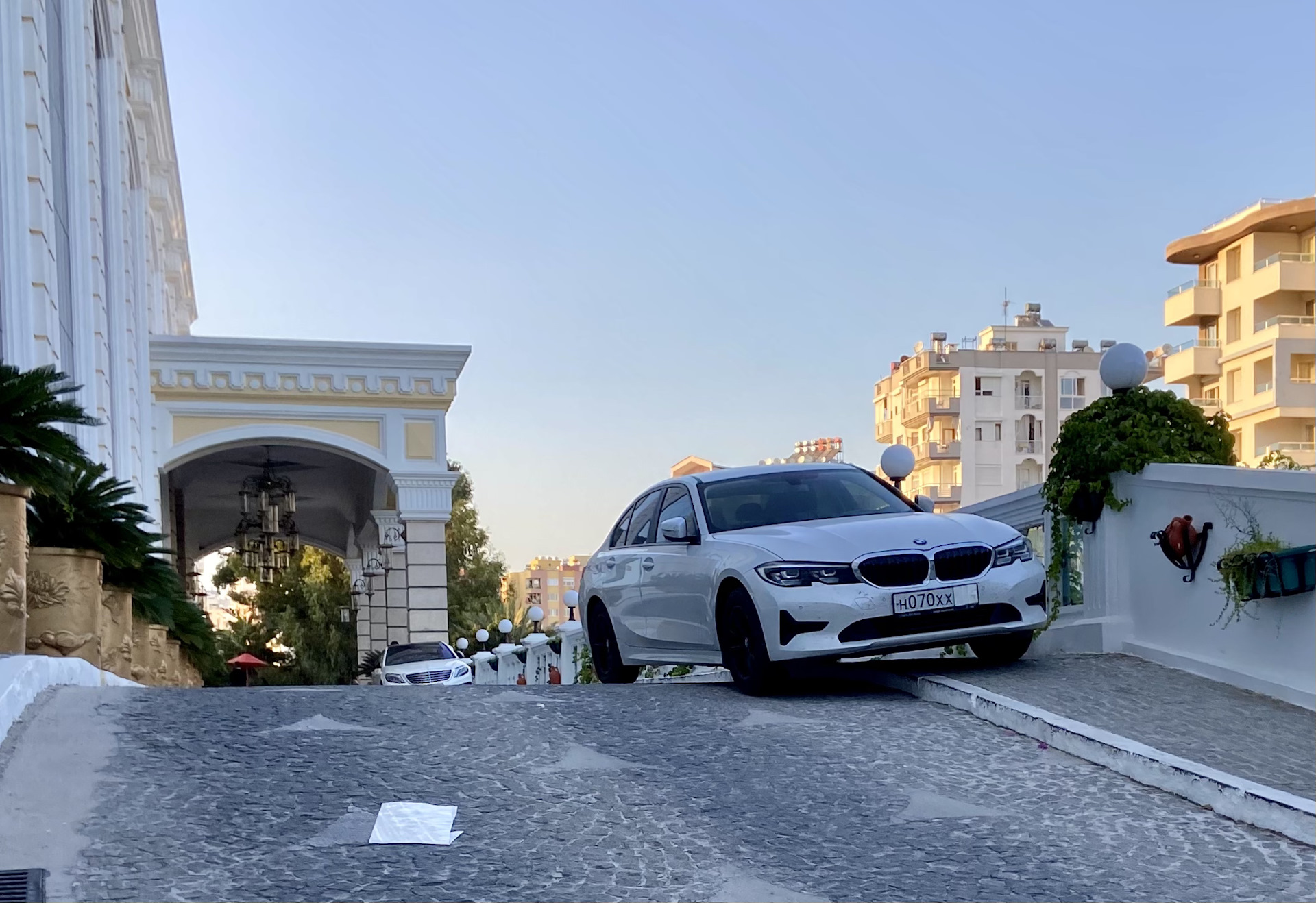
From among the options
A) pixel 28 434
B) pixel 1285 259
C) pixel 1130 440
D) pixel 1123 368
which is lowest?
pixel 1130 440

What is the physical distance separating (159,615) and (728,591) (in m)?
5.72

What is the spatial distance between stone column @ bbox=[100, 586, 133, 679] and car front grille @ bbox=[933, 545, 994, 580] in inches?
227

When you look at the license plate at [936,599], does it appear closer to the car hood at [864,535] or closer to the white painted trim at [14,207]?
the car hood at [864,535]

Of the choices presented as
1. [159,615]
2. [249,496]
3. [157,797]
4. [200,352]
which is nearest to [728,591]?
[157,797]

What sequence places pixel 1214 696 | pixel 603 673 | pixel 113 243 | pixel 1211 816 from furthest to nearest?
pixel 113 243 → pixel 603 673 → pixel 1214 696 → pixel 1211 816

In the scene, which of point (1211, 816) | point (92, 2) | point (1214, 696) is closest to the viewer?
point (1211, 816)

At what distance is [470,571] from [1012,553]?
168 ft

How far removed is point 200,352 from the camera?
25.1 m

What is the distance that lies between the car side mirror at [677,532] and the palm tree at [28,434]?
12.0 ft

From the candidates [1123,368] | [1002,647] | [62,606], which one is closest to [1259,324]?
[1123,368]

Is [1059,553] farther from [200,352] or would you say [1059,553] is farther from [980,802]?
[200,352]

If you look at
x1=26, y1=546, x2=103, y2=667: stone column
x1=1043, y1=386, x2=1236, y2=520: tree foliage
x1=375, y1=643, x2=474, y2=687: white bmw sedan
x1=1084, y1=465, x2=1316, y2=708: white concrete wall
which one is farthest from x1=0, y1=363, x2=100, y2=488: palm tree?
x1=375, y1=643, x2=474, y2=687: white bmw sedan

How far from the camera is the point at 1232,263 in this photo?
75312 millimetres

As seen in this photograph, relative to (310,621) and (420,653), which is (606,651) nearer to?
(420,653)
